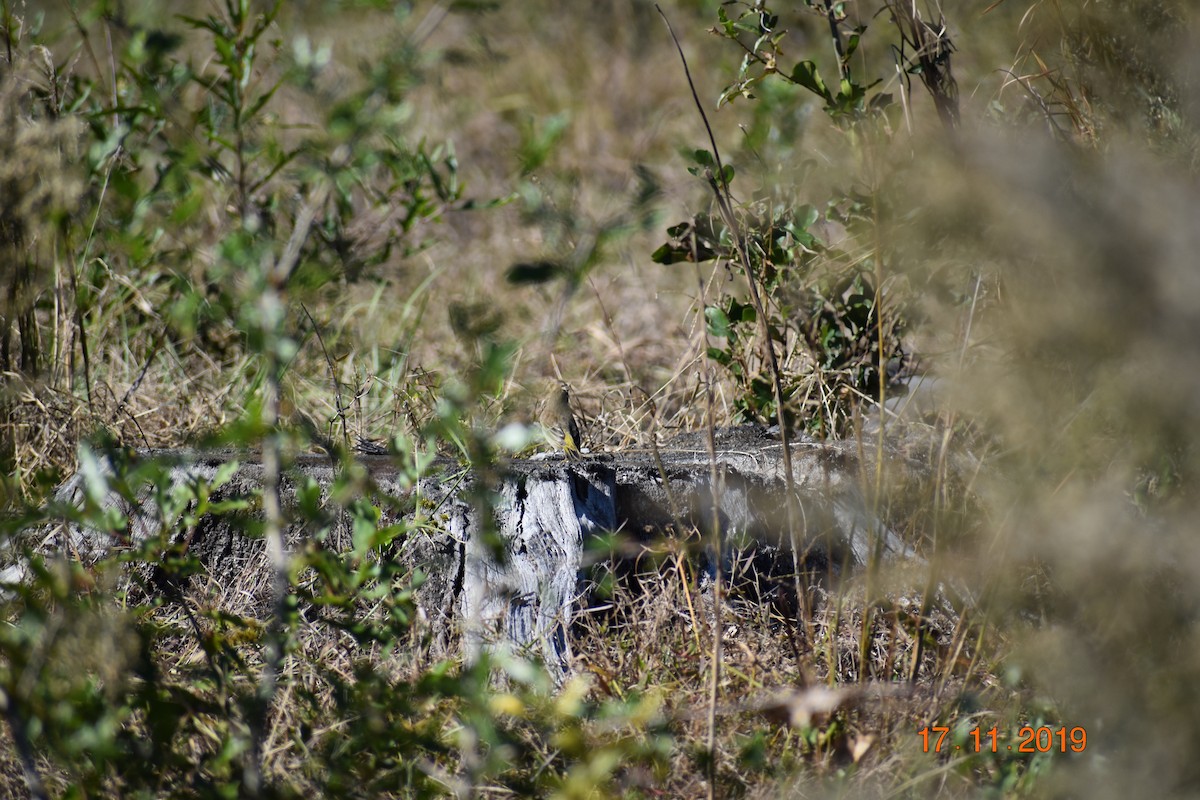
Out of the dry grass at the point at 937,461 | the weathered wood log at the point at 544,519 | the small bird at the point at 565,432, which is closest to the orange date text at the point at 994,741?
the dry grass at the point at 937,461

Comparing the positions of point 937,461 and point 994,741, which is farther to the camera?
point 937,461

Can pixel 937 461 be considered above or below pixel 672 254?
below

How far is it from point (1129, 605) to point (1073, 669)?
13 centimetres

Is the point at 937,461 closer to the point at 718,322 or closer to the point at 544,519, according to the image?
the point at 718,322

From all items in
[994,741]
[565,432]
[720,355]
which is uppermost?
[720,355]

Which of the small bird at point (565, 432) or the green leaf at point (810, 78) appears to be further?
the small bird at point (565, 432)

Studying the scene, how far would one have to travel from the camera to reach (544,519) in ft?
6.83

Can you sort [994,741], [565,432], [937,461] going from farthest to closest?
[565,432] < [937,461] < [994,741]

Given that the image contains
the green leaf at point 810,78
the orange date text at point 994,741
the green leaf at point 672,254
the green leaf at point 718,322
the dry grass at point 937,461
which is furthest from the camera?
the green leaf at point 718,322

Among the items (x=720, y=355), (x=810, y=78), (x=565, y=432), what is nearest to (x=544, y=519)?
(x=565, y=432)

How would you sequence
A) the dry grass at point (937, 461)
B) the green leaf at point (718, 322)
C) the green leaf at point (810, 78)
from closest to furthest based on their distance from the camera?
the dry grass at point (937, 461), the green leaf at point (810, 78), the green leaf at point (718, 322)

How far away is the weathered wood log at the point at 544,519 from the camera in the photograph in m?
2.04

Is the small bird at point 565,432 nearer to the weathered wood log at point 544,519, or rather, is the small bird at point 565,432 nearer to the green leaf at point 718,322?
the weathered wood log at point 544,519

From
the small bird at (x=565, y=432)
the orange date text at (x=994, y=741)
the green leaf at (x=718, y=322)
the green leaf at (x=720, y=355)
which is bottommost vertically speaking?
the orange date text at (x=994, y=741)
